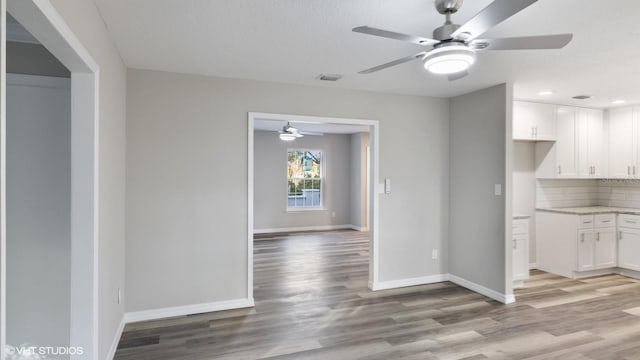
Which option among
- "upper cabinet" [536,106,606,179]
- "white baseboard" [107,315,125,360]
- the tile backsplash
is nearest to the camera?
"white baseboard" [107,315,125,360]

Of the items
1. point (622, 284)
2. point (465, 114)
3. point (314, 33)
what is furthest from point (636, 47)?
point (622, 284)

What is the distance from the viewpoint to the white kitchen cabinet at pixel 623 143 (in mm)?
5246

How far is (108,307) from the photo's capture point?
2.66 m

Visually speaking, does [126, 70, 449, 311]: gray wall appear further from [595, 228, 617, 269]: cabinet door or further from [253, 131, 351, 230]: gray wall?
[253, 131, 351, 230]: gray wall

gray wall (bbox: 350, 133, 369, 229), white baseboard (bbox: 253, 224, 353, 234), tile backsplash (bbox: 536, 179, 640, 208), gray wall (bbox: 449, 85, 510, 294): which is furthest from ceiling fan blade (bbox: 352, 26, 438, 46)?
white baseboard (bbox: 253, 224, 353, 234)

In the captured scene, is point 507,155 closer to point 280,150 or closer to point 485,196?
point 485,196

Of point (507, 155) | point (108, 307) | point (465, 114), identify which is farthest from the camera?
point (465, 114)

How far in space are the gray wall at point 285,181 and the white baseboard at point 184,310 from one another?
509cm

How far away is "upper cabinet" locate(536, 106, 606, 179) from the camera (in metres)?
5.24

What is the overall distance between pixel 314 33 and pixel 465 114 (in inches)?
106

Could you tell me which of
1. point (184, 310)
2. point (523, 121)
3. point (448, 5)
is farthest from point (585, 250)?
point (184, 310)

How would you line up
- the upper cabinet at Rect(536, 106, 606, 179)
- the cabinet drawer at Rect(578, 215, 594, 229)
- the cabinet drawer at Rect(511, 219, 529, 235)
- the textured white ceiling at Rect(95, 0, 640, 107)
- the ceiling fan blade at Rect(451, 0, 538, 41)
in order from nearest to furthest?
the ceiling fan blade at Rect(451, 0, 538, 41) → the textured white ceiling at Rect(95, 0, 640, 107) → the cabinet drawer at Rect(511, 219, 529, 235) → the cabinet drawer at Rect(578, 215, 594, 229) → the upper cabinet at Rect(536, 106, 606, 179)

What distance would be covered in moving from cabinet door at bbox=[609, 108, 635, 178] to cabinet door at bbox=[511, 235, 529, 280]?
81.9 inches

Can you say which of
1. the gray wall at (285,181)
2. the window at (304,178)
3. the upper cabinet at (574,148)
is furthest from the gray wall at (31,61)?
the window at (304,178)
